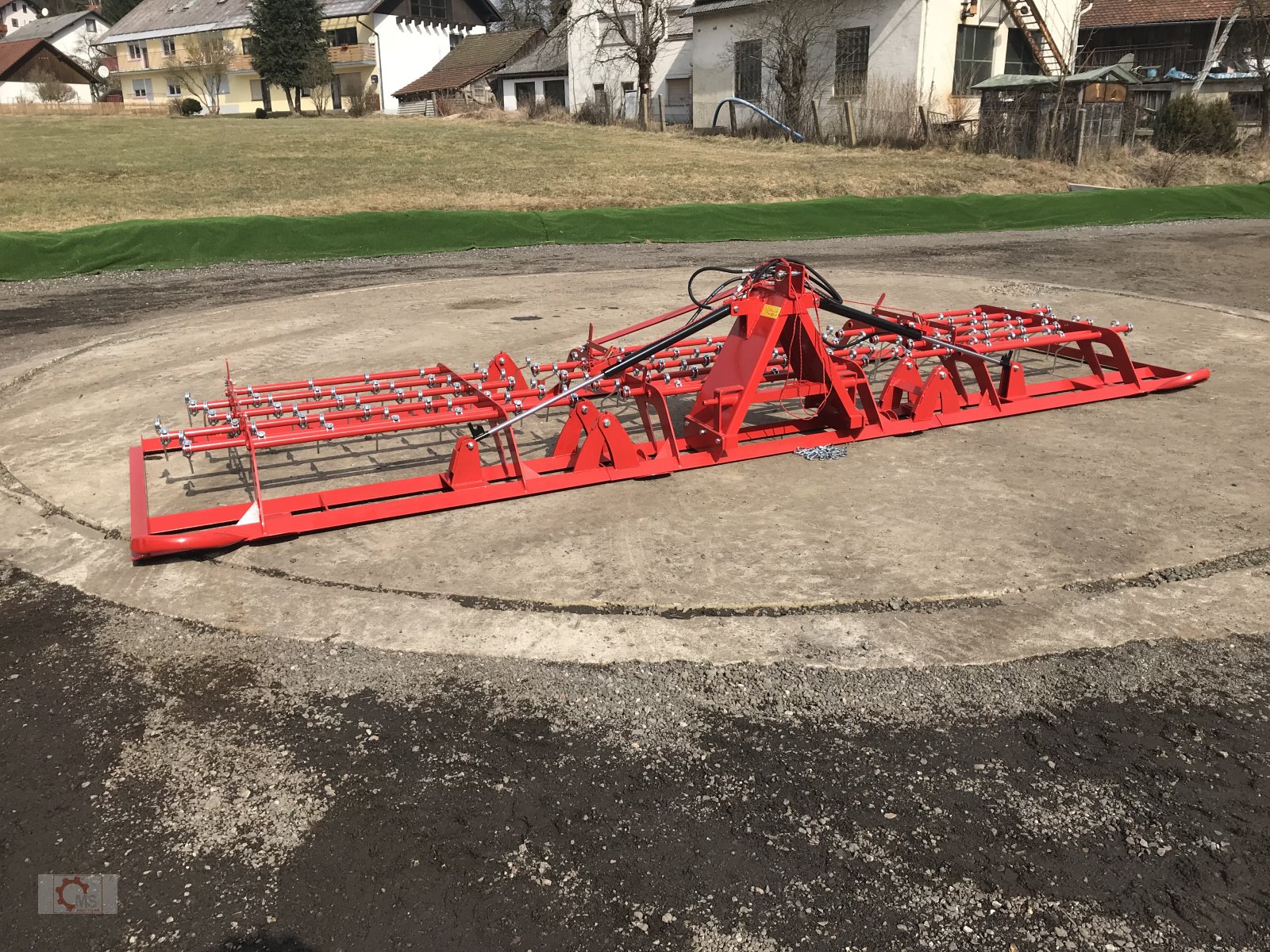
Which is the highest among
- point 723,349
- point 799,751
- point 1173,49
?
point 1173,49

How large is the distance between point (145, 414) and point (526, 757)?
6049mm

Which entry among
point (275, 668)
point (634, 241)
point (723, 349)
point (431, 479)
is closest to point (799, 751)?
point (275, 668)

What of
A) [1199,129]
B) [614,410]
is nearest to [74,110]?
[1199,129]

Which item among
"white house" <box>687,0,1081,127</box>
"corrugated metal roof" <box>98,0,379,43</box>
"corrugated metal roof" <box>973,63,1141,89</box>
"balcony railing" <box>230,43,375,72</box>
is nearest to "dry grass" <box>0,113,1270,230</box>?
"corrugated metal roof" <box>973,63,1141,89</box>

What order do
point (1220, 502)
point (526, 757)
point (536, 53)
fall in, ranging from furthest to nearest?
point (536, 53) < point (1220, 502) < point (526, 757)

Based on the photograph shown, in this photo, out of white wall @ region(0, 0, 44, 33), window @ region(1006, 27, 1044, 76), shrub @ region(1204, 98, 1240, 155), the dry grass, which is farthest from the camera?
white wall @ region(0, 0, 44, 33)

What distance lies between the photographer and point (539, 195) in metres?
22.7

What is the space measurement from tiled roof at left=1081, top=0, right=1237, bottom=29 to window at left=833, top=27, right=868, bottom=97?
18468mm

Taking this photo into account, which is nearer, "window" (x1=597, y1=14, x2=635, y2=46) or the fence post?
the fence post

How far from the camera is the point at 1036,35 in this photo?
3494cm

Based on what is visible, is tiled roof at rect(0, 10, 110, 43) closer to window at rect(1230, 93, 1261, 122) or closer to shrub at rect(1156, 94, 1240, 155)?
window at rect(1230, 93, 1261, 122)

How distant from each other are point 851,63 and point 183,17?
2174 inches

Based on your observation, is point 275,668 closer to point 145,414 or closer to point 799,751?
point 799,751

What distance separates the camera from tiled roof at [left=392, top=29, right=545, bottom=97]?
56094 mm
